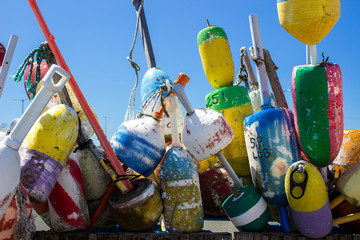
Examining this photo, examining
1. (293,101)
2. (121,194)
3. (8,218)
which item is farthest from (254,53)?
(8,218)

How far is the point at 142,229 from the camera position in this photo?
2.29 meters

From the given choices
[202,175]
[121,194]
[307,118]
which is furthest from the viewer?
[202,175]

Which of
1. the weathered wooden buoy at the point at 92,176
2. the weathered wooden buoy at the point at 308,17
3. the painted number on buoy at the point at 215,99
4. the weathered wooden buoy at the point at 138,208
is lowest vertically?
the weathered wooden buoy at the point at 138,208

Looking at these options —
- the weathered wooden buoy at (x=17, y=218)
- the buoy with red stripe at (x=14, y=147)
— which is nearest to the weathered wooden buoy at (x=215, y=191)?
the weathered wooden buoy at (x=17, y=218)

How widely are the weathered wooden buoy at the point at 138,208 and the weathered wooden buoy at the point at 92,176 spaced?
0.15 meters

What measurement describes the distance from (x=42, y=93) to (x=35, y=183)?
57 cm

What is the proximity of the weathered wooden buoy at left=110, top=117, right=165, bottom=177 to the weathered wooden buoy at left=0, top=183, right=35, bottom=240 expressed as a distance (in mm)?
680

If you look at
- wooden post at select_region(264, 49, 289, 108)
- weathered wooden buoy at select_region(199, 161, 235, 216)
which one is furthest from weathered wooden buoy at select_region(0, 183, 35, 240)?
wooden post at select_region(264, 49, 289, 108)

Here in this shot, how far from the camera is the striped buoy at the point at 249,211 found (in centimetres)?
222

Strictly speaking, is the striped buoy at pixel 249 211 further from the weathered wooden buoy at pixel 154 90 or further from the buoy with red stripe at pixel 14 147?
the buoy with red stripe at pixel 14 147

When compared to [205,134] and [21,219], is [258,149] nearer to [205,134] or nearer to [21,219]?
[205,134]

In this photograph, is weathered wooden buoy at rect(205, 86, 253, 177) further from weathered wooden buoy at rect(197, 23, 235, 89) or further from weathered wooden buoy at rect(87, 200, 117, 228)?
weathered wooden buoy at rect(87, 200, 117, 228)

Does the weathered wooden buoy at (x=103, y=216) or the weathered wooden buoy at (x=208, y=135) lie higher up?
the weathered wooden buoy at (x=208, y=135)

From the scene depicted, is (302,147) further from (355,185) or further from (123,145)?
(123,145)
